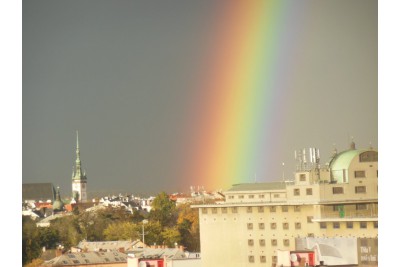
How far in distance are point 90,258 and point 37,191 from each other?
0.79m

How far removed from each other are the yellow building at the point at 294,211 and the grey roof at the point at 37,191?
4.16 feet

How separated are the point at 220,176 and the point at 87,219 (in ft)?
4.14

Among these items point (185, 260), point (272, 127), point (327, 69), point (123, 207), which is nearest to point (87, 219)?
point (123, 207)

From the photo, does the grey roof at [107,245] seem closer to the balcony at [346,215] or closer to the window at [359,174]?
the balcony at [346,215]

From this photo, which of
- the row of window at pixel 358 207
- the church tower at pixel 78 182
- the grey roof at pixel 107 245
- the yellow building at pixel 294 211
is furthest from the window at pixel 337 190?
the church tower at pixel 78 182

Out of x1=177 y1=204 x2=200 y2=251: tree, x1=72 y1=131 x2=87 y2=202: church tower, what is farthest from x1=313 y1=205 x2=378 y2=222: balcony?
x1=72 y1=131 x2=87 y2=202: church tower

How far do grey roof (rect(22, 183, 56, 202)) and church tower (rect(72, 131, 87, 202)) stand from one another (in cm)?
20

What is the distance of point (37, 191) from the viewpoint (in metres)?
8.53

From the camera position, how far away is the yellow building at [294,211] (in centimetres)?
862

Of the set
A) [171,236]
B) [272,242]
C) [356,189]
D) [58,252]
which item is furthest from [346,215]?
[58,252]

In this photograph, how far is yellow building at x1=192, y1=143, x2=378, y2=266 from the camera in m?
8.62

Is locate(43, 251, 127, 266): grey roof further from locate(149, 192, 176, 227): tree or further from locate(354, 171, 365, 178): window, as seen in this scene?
locate(354, 171, 365, 178): window
